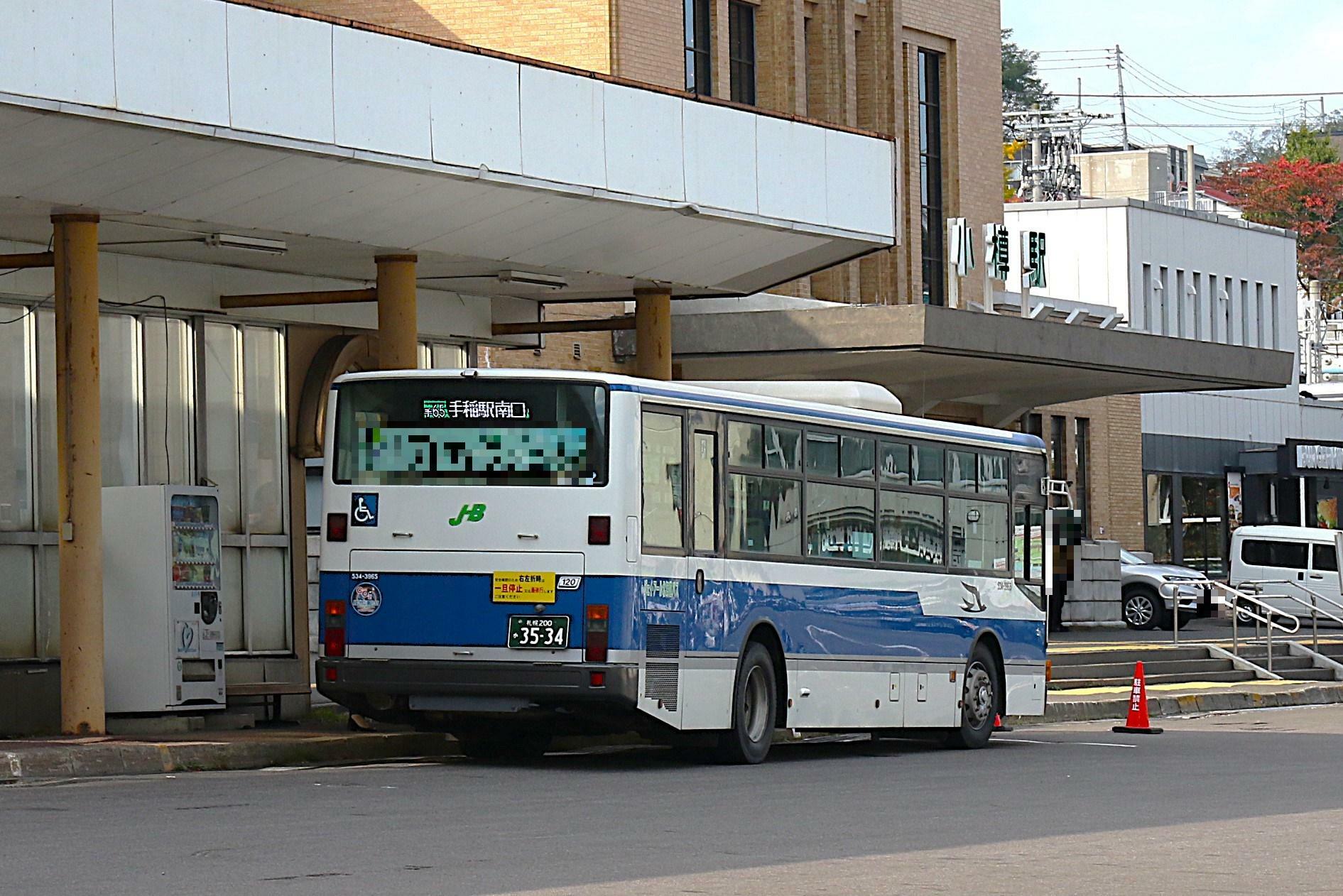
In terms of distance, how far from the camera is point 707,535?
1742 centimetres

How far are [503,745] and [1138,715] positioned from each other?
8089 millimetres

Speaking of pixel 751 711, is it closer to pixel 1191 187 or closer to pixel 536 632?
pixel 536 632

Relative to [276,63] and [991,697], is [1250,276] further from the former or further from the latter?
[276,63]

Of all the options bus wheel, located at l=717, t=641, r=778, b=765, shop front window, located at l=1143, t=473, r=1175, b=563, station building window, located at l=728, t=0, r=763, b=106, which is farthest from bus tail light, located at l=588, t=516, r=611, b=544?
shop front window, located at l=1143, t=473, r=1175, b=563

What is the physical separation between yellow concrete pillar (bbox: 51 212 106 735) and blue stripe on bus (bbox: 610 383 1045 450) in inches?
163

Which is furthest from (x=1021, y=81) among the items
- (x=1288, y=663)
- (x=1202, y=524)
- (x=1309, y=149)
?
(x=1288, y=663)

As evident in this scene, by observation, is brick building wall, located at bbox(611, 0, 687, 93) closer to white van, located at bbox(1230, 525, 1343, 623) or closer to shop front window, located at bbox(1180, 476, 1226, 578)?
white van, located at bbox(1230, 525, 1343, 623)

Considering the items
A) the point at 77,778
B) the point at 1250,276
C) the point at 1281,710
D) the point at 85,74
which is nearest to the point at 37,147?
the point at 85,74

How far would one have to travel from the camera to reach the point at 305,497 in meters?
23.7

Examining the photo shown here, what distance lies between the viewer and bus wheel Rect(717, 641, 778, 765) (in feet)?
57.8

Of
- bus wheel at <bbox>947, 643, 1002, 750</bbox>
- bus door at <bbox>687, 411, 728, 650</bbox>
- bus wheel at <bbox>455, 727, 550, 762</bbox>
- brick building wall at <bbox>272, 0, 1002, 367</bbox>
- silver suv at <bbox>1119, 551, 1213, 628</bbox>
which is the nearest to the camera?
bus door at <bbox>687, 411, 728, 650</bbox>

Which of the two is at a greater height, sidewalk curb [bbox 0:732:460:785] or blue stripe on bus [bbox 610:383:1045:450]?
blue stripe on bus [bbox 610:383:1045:450]

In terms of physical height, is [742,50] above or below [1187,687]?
above

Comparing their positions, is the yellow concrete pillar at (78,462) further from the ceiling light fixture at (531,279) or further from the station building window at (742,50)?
the station building window at (742,50)
